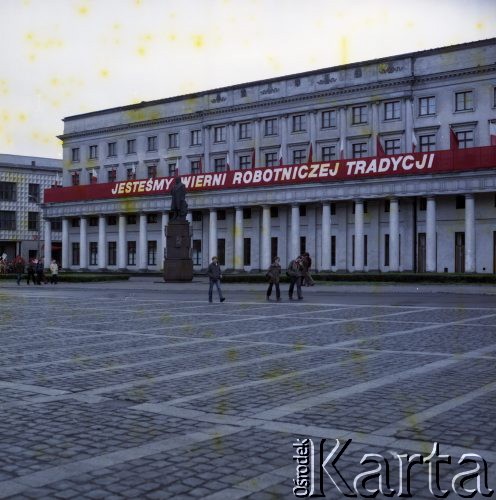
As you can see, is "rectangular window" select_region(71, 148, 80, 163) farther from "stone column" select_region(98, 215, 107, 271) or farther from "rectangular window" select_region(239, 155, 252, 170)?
"rectangular window" select_region(239, 155, 252, 170)

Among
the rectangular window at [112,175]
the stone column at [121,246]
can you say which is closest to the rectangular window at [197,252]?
the stone column at [121,246]

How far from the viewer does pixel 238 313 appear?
24234mm

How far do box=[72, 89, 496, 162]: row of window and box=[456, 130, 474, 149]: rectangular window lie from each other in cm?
188

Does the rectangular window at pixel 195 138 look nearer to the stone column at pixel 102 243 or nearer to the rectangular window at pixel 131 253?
the rectangular window at pixel 131 253

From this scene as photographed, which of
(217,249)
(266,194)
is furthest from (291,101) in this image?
(217,249)

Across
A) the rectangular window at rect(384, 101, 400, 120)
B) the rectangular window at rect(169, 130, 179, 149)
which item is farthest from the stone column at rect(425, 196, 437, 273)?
the rectangular window at rect(169, 130, 179, 149)

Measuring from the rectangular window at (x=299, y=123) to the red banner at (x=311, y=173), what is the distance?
664cm

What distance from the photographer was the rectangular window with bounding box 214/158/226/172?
2997 inches

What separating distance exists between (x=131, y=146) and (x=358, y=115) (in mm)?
29002

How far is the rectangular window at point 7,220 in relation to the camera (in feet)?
312

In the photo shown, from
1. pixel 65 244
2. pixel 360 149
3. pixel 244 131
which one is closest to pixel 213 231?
pixel 244 131

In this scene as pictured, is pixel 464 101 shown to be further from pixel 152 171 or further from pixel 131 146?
pixel 131 146

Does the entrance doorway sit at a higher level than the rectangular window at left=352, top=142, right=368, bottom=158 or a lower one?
lower

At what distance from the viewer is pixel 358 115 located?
2623 inches
